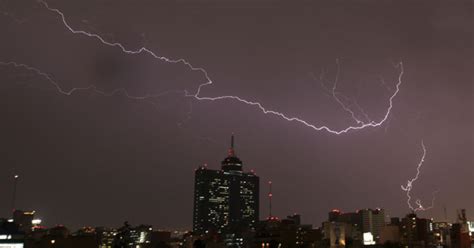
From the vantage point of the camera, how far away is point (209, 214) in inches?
6816

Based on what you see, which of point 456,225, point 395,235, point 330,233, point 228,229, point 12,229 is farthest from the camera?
point 228,229

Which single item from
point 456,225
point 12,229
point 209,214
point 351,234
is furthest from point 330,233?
point 209,214

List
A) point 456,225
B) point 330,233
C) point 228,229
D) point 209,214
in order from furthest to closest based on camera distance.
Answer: point 209,214 → point 228,229 → point 330,233 → point 456,225

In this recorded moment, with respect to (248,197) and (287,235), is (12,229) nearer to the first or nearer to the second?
(287,235)

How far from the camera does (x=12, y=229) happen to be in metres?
44.7

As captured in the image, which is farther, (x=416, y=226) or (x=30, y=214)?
(x=416, y=226)

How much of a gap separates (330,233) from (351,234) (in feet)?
25.8

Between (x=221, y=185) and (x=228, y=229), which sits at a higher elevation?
(x=221, y=185)

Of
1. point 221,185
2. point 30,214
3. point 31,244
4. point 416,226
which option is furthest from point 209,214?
point 31,244

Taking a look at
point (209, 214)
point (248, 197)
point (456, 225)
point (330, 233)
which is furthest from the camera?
point (248, 197)

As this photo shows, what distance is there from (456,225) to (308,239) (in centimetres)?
2455

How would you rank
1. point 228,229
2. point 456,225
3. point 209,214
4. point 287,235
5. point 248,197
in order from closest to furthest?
point 456,225 < point 287,235 < point 228,229 < point 209,214 < point 248,197

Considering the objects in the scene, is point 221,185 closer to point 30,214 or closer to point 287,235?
point 287,235

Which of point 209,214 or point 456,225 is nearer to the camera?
point 456,225
